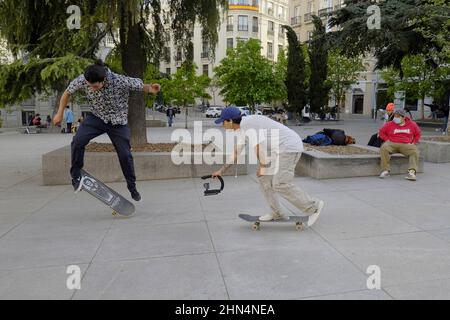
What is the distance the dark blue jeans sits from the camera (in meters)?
5.50

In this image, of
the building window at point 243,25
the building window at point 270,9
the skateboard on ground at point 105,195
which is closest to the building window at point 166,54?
the skateboard on ground at point 105,195

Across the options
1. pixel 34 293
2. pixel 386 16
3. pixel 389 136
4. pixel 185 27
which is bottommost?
pixel 34 293

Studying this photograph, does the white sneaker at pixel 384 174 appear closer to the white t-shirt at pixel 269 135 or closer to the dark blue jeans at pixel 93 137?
the white t-shirt at pixel 269 135

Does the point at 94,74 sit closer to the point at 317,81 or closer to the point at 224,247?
the point at 224,247

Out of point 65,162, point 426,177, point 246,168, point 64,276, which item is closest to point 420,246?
point 64,276

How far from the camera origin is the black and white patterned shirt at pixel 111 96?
5.38 metres

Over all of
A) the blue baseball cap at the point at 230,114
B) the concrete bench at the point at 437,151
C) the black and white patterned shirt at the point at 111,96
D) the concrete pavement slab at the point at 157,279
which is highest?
the black and white patterned shirt at the point at 111,96

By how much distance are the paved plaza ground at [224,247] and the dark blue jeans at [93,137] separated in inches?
28.9

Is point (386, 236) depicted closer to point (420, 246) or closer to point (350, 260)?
point (420, 246)

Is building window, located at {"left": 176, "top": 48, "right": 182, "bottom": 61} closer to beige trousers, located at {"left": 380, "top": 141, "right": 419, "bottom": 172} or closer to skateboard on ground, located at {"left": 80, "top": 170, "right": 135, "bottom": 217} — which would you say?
beige trousers, located at {"left": 380, "top": 141, "right": 419, "bottom": 172}

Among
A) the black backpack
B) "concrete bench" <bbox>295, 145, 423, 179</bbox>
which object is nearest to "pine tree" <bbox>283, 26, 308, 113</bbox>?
the black backpack

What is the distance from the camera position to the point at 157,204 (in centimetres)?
657

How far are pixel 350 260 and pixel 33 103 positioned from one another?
131 ft
